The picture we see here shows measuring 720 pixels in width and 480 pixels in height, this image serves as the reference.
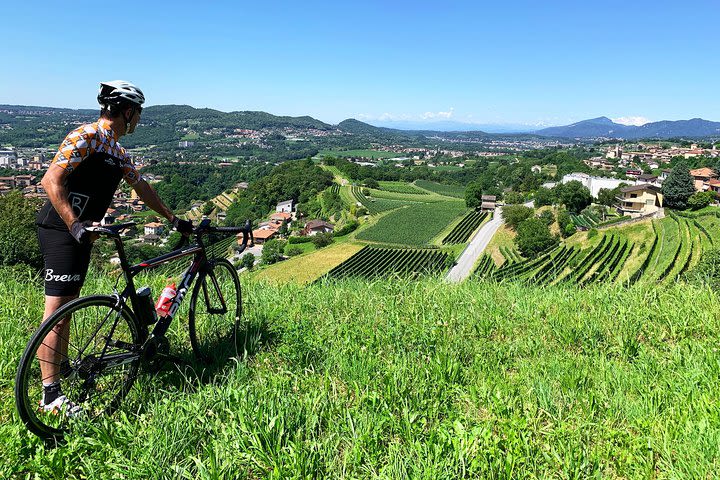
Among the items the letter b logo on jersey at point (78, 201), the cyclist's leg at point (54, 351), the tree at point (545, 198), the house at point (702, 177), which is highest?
the letter b logo on jersey at point (78, 201)

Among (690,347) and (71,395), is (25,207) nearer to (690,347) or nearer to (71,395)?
(71,395)

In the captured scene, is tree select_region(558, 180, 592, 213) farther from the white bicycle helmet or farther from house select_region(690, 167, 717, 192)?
the white bicycle helmet

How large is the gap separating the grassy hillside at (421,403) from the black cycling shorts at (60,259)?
25.3 inches

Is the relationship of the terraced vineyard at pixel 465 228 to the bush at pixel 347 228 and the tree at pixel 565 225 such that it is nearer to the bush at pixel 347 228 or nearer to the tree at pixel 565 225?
the tree at pixel 565 225

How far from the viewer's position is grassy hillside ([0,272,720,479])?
1.82m

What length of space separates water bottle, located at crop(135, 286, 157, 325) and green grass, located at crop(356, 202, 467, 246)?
4987 centimetres

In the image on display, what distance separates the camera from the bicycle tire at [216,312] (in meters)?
3.03

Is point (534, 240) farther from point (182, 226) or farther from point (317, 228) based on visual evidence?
point (182, 226)

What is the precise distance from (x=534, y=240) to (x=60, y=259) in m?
46.5

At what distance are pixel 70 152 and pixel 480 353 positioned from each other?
280cm

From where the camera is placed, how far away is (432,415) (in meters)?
2.17

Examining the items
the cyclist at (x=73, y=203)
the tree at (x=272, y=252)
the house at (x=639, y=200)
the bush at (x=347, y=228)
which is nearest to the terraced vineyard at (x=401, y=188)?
the bush at (x=347, y=228)

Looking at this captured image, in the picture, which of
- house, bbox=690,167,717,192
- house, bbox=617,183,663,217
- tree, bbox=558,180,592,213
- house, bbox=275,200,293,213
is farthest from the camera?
house, bbox=275,200,293,213

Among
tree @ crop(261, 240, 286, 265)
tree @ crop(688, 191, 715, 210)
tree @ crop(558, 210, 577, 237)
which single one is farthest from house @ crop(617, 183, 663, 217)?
tree @ crop(261, 240, 286, 265)
